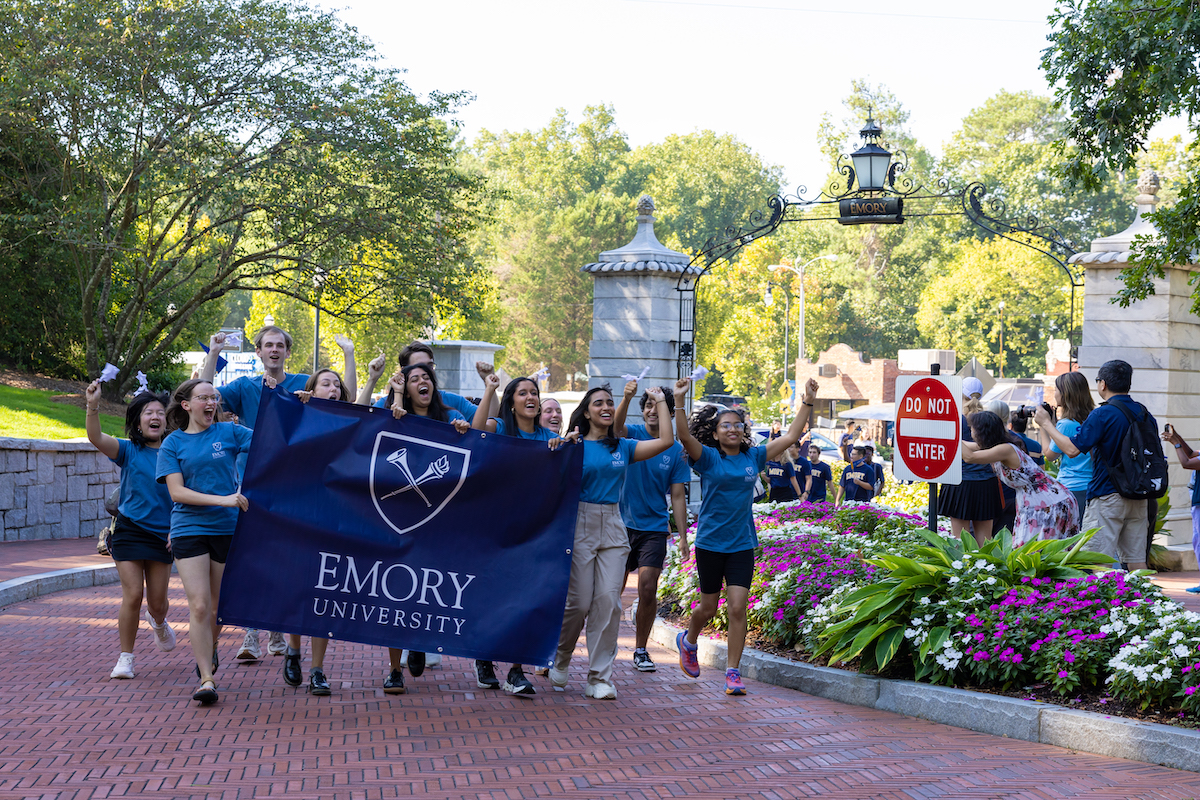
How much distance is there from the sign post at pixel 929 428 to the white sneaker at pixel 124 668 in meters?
4.90

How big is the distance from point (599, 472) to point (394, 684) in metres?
1.77

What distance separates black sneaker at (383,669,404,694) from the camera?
6.95 meters

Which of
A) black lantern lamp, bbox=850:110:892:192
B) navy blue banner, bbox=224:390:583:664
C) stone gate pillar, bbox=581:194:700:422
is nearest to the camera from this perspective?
navy blue banner, bbox=224:390:583:664

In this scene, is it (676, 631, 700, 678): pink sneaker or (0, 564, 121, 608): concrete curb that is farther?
(0, 564, 121, 608): concrete curb

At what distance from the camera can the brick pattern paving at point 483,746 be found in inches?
203

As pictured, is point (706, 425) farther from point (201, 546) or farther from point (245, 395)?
point (201, 546)

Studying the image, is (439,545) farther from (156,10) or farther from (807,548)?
(156,10)

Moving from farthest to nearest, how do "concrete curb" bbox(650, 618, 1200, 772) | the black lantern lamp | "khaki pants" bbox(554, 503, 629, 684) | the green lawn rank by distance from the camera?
the green lawn < the black lantern lamp < "khaki pants" bbox(554, 503, 629, 684) < "concrete curb" bbox(650, 618, 1200, 772)

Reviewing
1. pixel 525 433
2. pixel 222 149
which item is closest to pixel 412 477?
pixel 525 433

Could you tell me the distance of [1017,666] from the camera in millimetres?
6535

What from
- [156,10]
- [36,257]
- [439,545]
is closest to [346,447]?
[439,545]

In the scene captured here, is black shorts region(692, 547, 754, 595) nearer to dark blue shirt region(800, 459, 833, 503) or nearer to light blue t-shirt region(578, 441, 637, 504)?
light blue t-shirt region(578, 441, 637, 504)

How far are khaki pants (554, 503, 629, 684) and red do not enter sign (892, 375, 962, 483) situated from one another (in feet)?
5.84

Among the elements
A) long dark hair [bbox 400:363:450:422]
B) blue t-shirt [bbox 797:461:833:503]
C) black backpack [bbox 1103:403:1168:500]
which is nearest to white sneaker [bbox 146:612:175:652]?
long dark hair [bbox 400:363:450:422]
